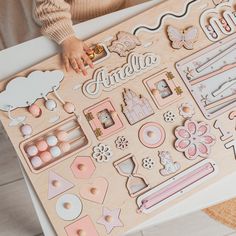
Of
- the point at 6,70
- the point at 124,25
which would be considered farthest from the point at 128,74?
the point at 6,70

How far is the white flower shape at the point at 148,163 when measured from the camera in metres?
0.62

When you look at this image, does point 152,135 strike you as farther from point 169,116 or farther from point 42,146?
→ point 42,146

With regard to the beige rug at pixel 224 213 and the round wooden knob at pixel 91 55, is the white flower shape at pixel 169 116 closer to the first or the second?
the round wooden knob at pixel 91 55

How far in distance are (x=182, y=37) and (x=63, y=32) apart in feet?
0.62

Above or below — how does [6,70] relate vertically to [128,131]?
above

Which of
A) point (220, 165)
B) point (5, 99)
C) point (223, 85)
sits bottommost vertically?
point (220, 165)

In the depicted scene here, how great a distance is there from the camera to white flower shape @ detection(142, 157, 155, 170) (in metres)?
0.62

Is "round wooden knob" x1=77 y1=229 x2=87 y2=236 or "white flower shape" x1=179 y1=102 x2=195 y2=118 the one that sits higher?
"white flower shape" x1=179 y1=102 x2=195 y2=118

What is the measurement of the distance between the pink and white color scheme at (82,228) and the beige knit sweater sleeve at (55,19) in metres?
0.27

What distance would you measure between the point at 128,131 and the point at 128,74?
0.09 metres

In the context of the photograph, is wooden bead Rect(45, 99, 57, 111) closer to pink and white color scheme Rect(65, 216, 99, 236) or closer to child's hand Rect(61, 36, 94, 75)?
child's hand Rect(61, 36, 94, 75)

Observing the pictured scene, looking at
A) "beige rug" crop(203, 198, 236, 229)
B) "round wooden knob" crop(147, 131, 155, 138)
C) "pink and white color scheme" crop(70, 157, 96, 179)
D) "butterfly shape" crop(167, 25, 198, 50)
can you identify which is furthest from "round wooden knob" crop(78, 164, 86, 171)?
"beige rug" crop(203, 198, 236, 229)

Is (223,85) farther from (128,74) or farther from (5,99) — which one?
(5,99)

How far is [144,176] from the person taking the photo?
2.04 feet
